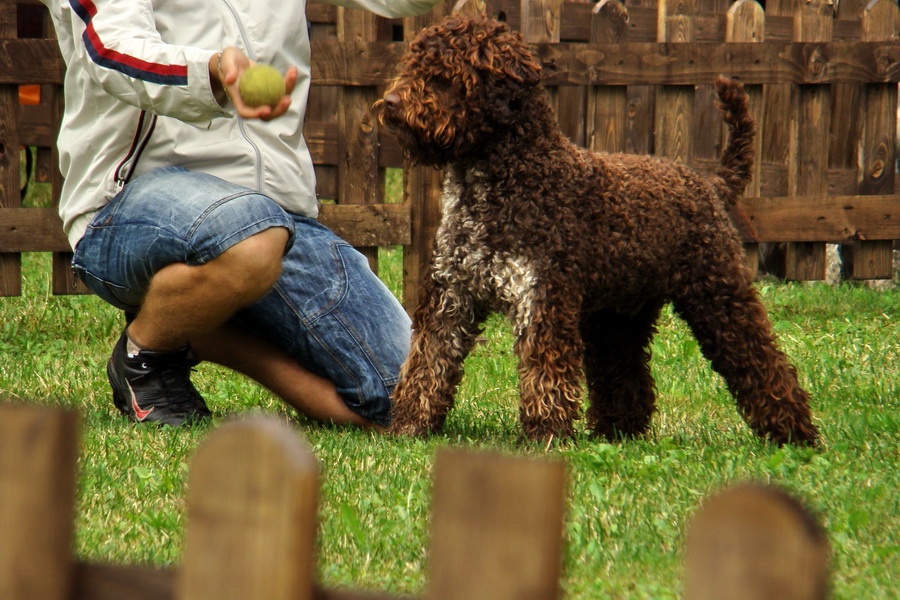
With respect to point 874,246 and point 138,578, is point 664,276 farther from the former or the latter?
point 874,246

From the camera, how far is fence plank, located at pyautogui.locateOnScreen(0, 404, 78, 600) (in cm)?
127

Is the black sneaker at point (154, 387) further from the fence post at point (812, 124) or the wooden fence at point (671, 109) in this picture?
the fence post at point (812, 124)

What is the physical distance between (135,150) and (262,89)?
1336 millimetres

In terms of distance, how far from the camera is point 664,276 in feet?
12.6

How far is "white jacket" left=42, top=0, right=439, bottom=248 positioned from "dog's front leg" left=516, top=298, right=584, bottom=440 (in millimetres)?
1243

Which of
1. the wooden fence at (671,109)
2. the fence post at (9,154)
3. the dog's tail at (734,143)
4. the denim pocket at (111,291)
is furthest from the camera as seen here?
the wooden fence at (671,109)

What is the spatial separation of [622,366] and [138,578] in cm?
310

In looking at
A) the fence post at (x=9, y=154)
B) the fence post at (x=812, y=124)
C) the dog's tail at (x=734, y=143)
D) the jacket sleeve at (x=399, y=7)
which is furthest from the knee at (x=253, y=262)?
the fence post at (x=812, y=124)

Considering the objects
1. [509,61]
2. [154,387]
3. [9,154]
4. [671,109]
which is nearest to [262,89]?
[509,61]

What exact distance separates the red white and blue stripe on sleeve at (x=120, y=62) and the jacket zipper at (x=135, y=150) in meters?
0.45

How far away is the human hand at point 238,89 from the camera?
2855 millimetres

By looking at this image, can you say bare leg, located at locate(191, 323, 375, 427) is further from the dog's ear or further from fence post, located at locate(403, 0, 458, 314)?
fence post, located at locate(403, 0, 458, 314)

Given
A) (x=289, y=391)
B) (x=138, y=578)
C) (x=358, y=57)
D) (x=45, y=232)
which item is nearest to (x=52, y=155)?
(x=45, y=232)

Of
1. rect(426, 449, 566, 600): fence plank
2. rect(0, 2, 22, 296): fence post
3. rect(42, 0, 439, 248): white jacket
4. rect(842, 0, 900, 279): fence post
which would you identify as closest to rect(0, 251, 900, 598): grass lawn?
rect(0, 2, 22, 296): fence post
